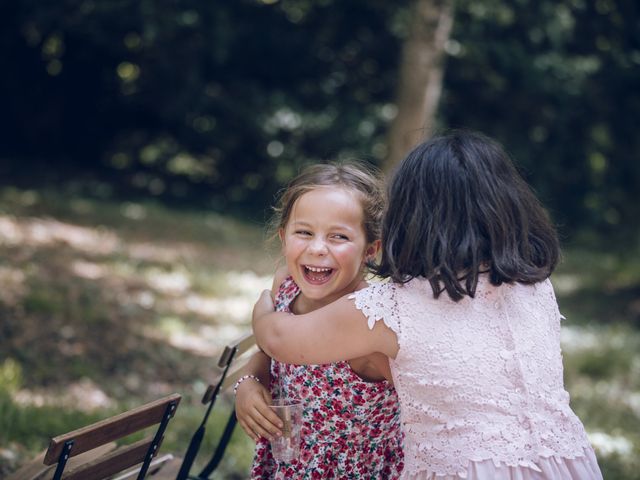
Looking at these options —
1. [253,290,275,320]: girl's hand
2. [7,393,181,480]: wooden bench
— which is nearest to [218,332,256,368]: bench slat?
[253,290,275,320]: girl's hand

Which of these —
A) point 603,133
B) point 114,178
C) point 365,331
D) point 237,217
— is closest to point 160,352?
point 365,331

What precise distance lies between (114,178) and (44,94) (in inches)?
75.8

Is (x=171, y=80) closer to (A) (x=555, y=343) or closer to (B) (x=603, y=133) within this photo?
(B) (x=603, y=133)

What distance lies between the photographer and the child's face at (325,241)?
8.59 feet

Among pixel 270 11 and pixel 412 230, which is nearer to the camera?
pixel 412 230

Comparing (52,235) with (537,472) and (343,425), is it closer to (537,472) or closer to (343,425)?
(343,425)

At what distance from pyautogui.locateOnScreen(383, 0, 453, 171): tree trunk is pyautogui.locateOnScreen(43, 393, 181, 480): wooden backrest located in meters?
6.43

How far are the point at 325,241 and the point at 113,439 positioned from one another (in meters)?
0.85

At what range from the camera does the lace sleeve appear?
2277 mm

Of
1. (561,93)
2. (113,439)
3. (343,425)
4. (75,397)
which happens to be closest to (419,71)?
(75,397)

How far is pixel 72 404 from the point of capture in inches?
193

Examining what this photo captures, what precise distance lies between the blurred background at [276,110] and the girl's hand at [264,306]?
233 inches

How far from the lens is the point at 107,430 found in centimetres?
226

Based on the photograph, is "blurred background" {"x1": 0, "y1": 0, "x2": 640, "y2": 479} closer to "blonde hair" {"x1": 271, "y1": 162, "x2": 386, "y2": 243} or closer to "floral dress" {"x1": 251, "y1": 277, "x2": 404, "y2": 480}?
"blonde hair" {"x1": 271, "y1": 162, "x2": 386, "y2": 243}
